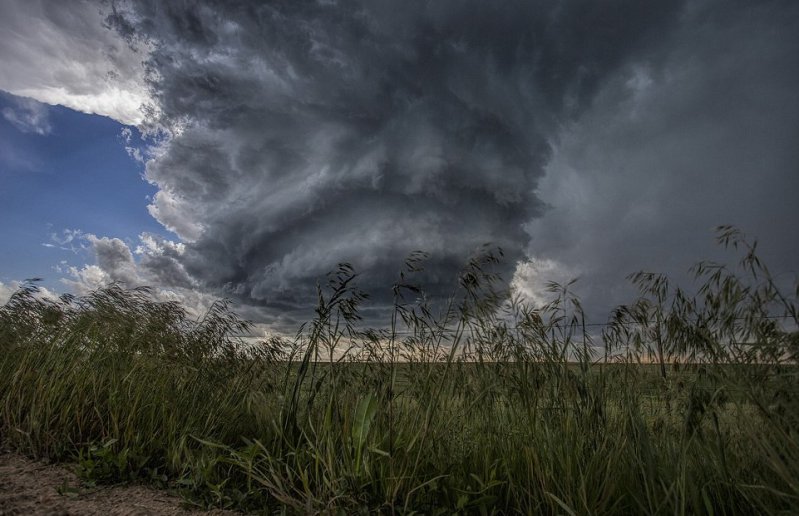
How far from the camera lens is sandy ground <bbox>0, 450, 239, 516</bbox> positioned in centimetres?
297

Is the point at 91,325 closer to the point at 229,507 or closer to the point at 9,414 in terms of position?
the point at 9,414

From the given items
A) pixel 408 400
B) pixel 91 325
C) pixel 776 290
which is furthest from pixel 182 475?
pixel 776 290

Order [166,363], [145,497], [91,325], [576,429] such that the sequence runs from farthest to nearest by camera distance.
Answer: [91,325], [166,363], [145,497], [576,429]

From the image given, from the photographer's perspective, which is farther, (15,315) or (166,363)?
(15,315)

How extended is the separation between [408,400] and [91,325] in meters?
3.87

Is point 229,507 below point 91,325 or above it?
below

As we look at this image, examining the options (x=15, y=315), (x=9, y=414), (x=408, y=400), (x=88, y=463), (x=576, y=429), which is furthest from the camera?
(x=15, y=315)

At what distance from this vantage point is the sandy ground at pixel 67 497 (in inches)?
117

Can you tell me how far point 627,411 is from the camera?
3016 millimetres

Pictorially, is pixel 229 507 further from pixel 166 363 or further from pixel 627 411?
pixel 627 411

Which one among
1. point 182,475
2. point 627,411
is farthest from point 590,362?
point 182,475

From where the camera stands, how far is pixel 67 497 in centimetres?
318

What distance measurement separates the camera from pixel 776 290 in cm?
285

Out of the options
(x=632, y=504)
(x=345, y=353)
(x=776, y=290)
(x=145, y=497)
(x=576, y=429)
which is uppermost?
(x=776, y=290)
